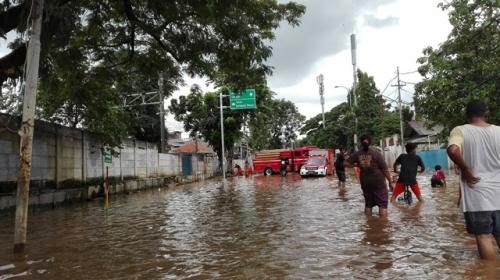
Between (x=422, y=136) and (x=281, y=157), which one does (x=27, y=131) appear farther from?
(x=422, y=136)

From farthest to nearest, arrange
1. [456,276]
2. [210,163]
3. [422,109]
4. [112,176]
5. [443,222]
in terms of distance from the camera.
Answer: [210,163] → [112,176] → [422,109] → [443,222] → [456,276]

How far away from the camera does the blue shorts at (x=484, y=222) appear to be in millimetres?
5207

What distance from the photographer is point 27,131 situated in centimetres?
789

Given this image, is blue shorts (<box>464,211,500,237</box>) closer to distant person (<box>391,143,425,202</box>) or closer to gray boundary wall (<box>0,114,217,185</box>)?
distant person (<box>391,143,425,202</box>)

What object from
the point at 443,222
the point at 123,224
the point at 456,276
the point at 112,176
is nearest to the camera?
the point at 456,276

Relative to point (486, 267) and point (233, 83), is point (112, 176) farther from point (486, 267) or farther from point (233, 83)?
point (486, 267)

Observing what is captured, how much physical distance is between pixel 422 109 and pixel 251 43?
8.39 metres

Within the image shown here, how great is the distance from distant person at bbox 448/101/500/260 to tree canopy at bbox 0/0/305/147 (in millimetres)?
6818

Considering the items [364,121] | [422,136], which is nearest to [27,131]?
[422,136]

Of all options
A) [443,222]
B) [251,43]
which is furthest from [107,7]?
→ [443,222]

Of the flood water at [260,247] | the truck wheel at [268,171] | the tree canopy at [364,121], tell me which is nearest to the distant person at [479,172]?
the flood water at [260,247]

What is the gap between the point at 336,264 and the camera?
20.2ft

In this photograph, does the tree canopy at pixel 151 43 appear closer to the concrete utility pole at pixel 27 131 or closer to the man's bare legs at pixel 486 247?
the concrete utility pole at pixel 27 131

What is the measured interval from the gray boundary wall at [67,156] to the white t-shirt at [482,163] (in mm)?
10084
